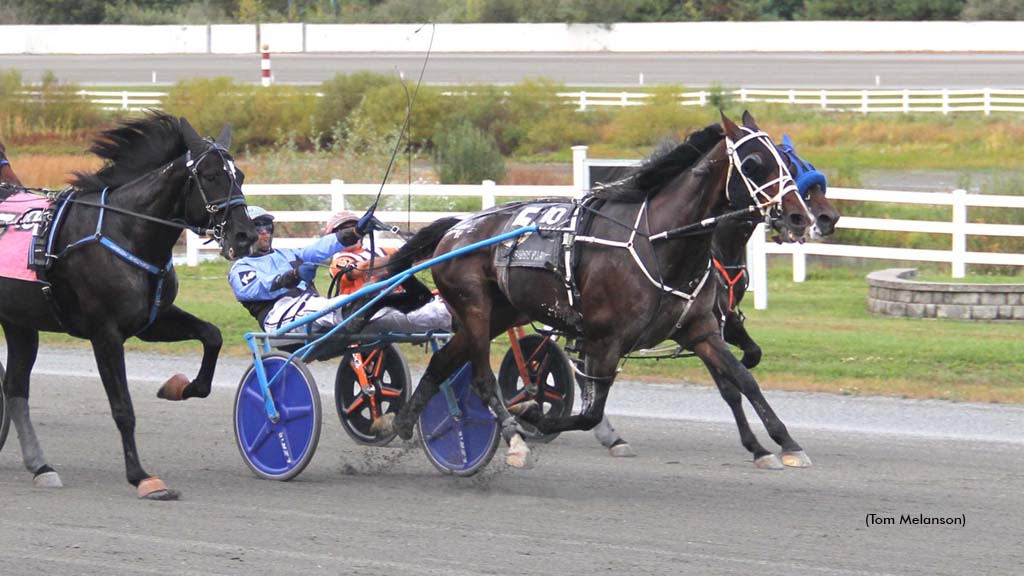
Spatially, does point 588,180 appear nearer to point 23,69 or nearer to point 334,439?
point 334,439

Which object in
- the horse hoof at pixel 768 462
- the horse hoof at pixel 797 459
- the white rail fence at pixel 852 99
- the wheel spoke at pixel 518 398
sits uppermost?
the white rail fence at pixel 852 99

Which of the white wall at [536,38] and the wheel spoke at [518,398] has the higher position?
the white wall at [536,38]

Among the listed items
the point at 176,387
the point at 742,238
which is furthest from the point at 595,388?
the point at 176,387

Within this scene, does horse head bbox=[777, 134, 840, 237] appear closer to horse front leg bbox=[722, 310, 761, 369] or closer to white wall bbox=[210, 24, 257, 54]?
horse front leg bbox=[722, 310, 761, 369]

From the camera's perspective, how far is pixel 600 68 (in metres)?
37.6

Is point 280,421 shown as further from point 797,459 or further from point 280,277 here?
point 797,459

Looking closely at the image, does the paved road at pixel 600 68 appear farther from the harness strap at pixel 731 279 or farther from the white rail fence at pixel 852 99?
the harness strap at pixel 731 279

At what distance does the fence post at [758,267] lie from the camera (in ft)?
40.7

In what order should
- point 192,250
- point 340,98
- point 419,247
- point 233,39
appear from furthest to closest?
point 233,39, point 340,98, point 192,250, point 419,247

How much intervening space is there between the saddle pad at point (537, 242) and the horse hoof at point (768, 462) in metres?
1.48

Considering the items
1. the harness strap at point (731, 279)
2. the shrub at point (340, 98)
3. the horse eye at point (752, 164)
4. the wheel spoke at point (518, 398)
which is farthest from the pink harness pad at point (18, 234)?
the shrub at point (340, 98)

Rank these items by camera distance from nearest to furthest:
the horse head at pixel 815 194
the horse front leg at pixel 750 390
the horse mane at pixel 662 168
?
the horse head at pixel 815 194 < the horse mane at pixel 662 168 < the horse front leg at pixel 750 390

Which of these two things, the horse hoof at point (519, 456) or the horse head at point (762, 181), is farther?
the horse hoof at point (519, 456)

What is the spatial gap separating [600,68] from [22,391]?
31.4m
